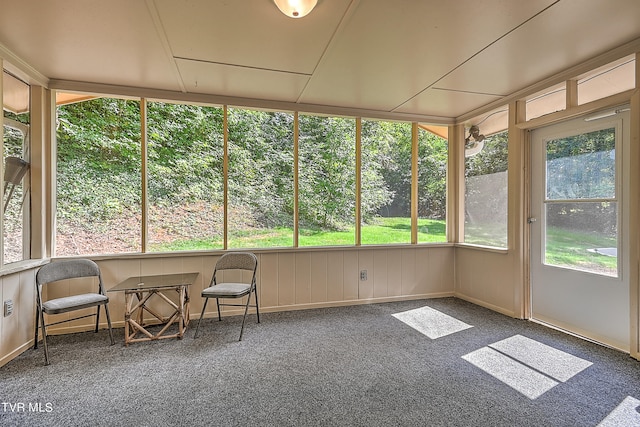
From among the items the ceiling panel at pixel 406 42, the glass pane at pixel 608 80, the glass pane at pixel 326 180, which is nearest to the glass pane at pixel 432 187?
the glass pane at pixel 326 180

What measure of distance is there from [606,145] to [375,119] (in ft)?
7.44

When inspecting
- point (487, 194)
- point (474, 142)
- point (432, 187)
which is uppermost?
point (474, 142)

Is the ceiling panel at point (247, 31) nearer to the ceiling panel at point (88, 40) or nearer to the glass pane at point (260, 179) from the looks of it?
the ceiling panel at point (88, 40)

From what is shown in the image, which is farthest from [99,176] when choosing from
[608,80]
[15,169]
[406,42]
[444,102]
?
[608,80]

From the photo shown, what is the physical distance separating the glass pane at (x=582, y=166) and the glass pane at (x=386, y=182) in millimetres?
1562

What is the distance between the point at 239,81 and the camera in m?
2.92

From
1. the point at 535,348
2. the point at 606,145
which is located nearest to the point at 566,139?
→ the point at 606,145

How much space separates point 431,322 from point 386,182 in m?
1.80

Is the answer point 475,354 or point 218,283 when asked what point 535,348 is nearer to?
point 475,354

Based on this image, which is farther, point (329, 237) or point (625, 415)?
point (329, 237)

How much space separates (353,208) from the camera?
3852 millimetres

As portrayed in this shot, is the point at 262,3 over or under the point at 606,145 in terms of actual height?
over

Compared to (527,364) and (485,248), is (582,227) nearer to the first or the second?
(485,248)

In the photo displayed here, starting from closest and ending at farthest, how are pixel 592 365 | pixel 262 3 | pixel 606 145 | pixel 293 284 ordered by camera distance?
pixel 262 3
pixel 592 365
pixel 606 145
pixel 293 284
